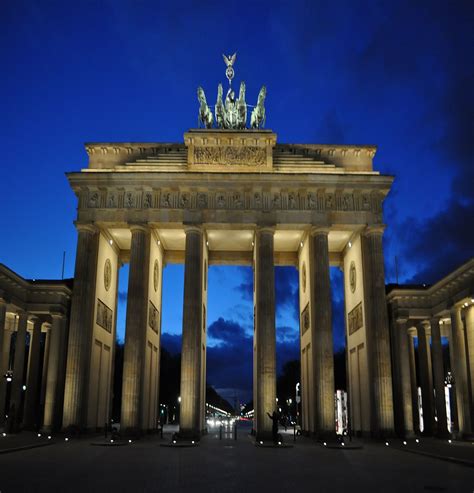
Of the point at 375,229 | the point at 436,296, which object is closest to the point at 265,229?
the point at 375,229

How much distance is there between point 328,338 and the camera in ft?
134

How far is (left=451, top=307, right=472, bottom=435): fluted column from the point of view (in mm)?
40406

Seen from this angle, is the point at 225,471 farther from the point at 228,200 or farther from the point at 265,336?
the point at 228,200

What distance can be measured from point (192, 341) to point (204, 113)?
18.9 m

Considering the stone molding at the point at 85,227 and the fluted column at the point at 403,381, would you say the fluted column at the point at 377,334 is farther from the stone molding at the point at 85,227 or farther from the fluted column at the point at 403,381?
the stone molding at the point at 85,227

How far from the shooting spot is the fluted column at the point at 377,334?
40.0 m

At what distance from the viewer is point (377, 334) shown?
135 feet

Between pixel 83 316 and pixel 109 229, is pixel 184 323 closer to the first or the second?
pixel 83 316

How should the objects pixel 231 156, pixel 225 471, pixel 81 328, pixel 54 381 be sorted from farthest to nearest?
pixel 231 156 → pixel 54 381 → pixel 81 328 → pixel 225 471

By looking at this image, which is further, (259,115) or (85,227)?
(259,115)

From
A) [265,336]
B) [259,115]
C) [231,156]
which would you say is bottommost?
[265,336]

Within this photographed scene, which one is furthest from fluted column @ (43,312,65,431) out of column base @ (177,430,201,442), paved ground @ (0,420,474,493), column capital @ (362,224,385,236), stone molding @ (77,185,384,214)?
column capital @ (362,224,385,236)

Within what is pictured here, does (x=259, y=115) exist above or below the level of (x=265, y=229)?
above

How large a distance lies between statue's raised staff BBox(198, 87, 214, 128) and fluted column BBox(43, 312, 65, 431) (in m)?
19.4
